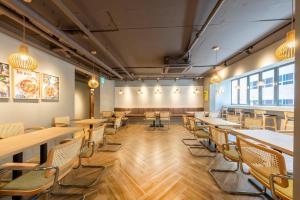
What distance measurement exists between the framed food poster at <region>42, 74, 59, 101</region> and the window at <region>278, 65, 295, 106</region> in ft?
26.8

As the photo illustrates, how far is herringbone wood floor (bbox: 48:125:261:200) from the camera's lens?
2369 mm

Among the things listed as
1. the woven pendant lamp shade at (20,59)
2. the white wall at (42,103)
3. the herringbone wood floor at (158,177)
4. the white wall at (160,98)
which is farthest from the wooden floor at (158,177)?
the white wall at (160,98)

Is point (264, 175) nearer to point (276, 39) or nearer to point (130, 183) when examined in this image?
point (130, 183)

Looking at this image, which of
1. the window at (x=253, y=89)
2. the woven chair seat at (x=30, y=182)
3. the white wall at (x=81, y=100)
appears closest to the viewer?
the woven chair seat at (x=30, y=182)

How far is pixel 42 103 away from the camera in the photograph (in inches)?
175

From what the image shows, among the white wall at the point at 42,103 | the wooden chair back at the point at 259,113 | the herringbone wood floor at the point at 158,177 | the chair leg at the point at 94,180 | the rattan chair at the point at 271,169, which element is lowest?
the herringbone wood floor at the point at 158,177

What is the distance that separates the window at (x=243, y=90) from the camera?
8342mm

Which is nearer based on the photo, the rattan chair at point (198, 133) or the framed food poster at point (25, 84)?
the framed food poster at point (25, 84)

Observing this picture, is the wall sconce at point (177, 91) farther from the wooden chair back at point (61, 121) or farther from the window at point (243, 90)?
the wooden chair back at point (61, 121)

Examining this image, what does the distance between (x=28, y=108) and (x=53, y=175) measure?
305 cm

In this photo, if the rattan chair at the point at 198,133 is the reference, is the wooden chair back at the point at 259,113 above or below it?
above

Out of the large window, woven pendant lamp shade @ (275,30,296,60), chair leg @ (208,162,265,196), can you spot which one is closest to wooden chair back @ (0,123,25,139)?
chair leg @ (208,162,265,196)

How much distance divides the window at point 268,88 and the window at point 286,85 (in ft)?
1.20

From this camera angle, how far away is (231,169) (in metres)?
3.22
